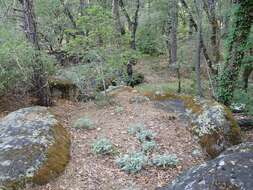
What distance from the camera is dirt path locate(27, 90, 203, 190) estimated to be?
6.03m

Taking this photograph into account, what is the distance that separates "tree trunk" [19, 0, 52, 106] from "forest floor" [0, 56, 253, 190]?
1.86 ft

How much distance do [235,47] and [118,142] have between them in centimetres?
474

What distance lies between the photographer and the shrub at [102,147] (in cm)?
692

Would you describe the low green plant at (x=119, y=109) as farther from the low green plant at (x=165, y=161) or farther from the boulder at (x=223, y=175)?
the boulder at (x=223, y=175)

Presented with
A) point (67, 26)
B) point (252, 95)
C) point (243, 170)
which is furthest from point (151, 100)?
point (67, 26)

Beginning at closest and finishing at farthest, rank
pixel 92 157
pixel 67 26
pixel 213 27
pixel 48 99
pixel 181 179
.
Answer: pixel 181 179 < pixel 92 157 < pixel 48 99 < pixel 213 27 < pixel 67 26

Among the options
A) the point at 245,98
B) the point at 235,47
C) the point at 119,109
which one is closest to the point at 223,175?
the point at 119,109

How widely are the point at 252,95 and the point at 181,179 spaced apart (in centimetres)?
523

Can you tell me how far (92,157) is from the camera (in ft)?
22.3

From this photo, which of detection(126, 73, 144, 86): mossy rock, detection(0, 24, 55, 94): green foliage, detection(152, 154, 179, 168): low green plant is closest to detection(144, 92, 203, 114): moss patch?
detection(152, 154, 179, 168): low green plant

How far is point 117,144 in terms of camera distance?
7.25m

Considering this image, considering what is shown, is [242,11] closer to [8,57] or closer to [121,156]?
[121,156]

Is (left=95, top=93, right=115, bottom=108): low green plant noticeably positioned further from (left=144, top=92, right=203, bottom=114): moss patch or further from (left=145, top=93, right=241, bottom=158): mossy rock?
(left=145, top=93, right=241, bottom=158): mossy rock

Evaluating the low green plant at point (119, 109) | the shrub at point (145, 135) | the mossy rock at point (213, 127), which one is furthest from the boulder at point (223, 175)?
the low green plant at point (119, 109)
